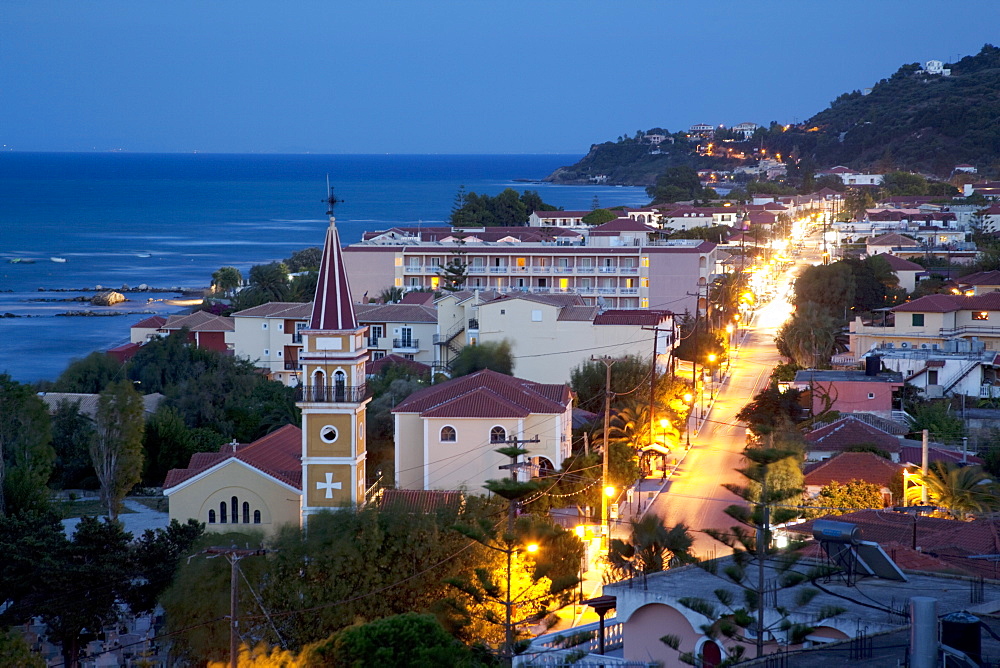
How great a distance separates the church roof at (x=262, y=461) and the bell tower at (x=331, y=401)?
84 centimetres

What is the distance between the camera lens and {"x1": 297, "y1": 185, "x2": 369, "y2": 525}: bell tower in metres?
22.9

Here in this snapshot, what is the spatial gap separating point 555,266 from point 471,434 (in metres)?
29.2

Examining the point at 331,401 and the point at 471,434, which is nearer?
the point at 331,401

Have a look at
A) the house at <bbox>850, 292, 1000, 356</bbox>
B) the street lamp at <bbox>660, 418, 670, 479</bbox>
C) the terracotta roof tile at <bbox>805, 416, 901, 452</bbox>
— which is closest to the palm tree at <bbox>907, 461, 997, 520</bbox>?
the terracotta roof tile at <bbox>805, 416, 901, 452</bbox>

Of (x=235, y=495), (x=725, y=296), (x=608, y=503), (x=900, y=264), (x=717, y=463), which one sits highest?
(x=900, y=264)

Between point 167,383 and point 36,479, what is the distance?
14.6 m

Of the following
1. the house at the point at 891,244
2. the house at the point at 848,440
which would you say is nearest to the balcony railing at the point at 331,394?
the house at the point at 848,440

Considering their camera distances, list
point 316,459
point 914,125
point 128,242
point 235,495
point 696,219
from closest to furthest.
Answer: point 316,459, point 235,495, point 696,219, point 128,242, point 914,125

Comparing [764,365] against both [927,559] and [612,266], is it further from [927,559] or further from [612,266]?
[927,559]

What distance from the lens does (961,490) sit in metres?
23.0

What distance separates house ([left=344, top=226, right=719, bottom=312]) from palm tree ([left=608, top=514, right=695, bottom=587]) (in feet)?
104

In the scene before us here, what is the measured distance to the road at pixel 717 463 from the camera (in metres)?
24.5

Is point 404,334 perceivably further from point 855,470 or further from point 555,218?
point 555,218

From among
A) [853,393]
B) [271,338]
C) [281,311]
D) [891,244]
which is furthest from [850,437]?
[891,244]
